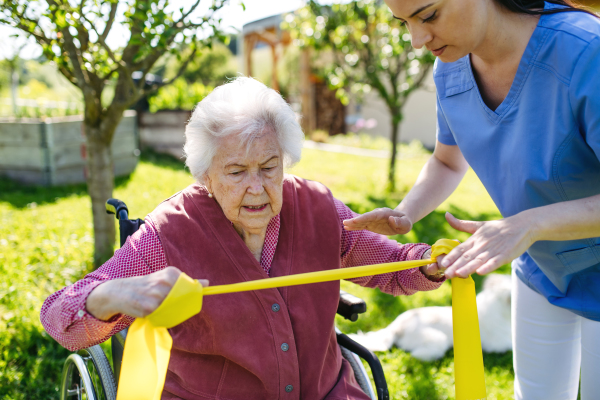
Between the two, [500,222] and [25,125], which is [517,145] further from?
[25,125]

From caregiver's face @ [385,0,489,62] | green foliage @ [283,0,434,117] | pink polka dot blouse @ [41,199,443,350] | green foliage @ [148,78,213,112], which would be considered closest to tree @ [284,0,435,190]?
green foliage @ [283,0,434,117]

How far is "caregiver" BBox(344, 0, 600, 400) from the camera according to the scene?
4.36 feet

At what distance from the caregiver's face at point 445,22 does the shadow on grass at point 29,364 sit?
2747 millimetres

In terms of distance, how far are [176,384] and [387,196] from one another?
245 inches

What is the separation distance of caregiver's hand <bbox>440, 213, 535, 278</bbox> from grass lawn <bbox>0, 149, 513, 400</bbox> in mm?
1894

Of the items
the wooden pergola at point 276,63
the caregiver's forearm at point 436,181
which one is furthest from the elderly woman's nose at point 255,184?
the wooden pergola at point 276,63

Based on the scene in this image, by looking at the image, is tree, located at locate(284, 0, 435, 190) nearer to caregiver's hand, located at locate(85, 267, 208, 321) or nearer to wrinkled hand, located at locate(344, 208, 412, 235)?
wrinkled hand, located at locate(344, 208, 412, 235)

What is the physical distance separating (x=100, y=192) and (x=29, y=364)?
1587 mm

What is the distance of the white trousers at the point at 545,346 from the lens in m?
1.89

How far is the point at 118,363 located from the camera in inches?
82.0

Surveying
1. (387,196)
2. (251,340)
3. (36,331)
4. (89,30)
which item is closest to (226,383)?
(251,340)

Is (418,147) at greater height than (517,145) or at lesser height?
lesser

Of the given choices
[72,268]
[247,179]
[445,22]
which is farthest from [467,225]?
[72,268]

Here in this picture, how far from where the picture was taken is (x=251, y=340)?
5.87 feet
